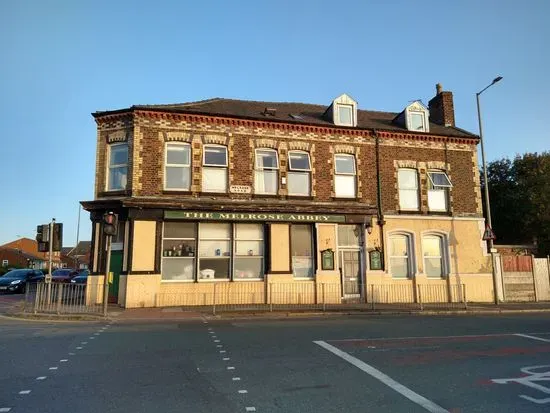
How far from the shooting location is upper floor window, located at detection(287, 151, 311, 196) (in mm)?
19297

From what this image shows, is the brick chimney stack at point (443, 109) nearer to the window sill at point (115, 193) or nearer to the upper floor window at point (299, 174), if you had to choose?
the upper floor window at point (299, 174)

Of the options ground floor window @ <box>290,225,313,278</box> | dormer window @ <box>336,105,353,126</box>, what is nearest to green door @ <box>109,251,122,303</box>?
ground floor window @ <box>290,225,313,278</box>

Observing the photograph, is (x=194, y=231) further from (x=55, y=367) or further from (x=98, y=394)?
(x=98, y=394)

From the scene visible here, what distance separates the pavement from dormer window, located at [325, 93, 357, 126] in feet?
36.3

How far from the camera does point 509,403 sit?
18.7ft

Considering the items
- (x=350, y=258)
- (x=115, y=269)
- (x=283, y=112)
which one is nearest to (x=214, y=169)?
(x=283, y=112)

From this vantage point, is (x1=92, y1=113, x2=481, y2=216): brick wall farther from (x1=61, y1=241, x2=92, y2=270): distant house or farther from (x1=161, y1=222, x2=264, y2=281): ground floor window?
(x1=61, y1=241, x2=92, y2=270): distant house

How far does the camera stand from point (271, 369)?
7324 mm

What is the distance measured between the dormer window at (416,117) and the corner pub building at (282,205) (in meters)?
0.06

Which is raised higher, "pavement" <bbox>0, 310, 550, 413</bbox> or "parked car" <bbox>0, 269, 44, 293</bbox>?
"parked car" <bbox>0, 269, 44, 293</bbox>

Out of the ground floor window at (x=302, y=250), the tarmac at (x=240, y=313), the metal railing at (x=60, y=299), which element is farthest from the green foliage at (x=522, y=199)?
the metal railing at (x=60, y=299)

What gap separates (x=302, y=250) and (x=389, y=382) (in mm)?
12339

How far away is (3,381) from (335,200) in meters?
15.1

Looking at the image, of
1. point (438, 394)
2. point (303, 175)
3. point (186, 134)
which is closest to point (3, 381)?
point (438, 394)
